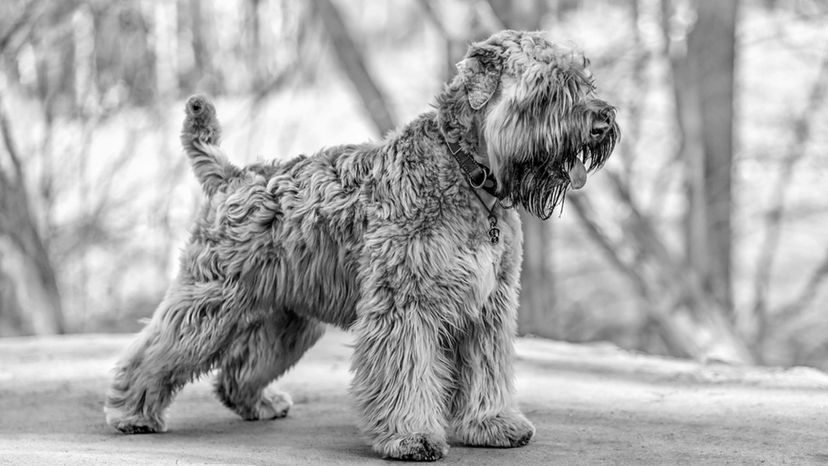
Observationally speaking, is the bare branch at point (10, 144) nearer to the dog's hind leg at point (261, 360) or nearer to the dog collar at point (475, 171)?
the dog's hind leg at point (261, 360)

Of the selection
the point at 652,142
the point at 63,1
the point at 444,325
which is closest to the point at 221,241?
the point at 444,325

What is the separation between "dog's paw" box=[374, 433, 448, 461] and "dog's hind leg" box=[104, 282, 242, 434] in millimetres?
1277


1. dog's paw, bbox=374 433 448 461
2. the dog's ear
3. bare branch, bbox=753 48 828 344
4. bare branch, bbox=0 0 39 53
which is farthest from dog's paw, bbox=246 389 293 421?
bare branch, bbox=753 48 828 344

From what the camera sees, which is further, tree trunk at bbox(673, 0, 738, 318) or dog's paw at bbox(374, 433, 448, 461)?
tree trunk at bbox(673, 0, 738, 318)

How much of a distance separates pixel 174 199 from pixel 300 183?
10.9 metres

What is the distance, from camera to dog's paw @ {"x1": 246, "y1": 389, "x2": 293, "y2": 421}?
679 cm

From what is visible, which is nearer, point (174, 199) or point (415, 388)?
point (415, 388)

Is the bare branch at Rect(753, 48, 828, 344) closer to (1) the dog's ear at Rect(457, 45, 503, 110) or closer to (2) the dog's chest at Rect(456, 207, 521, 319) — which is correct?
(2) the dog's chest at Rect(456, 207, 521, 319)

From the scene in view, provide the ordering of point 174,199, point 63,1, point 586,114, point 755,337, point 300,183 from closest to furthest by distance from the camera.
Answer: point 586,114
point 300,183
point 63,1
point 755,337
point 174,199

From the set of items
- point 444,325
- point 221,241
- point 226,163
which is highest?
point 226,163

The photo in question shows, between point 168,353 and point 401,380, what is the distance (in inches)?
58.7

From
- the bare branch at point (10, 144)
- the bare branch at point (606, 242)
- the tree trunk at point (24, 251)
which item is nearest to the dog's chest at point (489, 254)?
the bare branch at point (606, 242)

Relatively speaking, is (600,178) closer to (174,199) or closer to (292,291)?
(174,199)

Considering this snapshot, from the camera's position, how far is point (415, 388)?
534 centimetres
